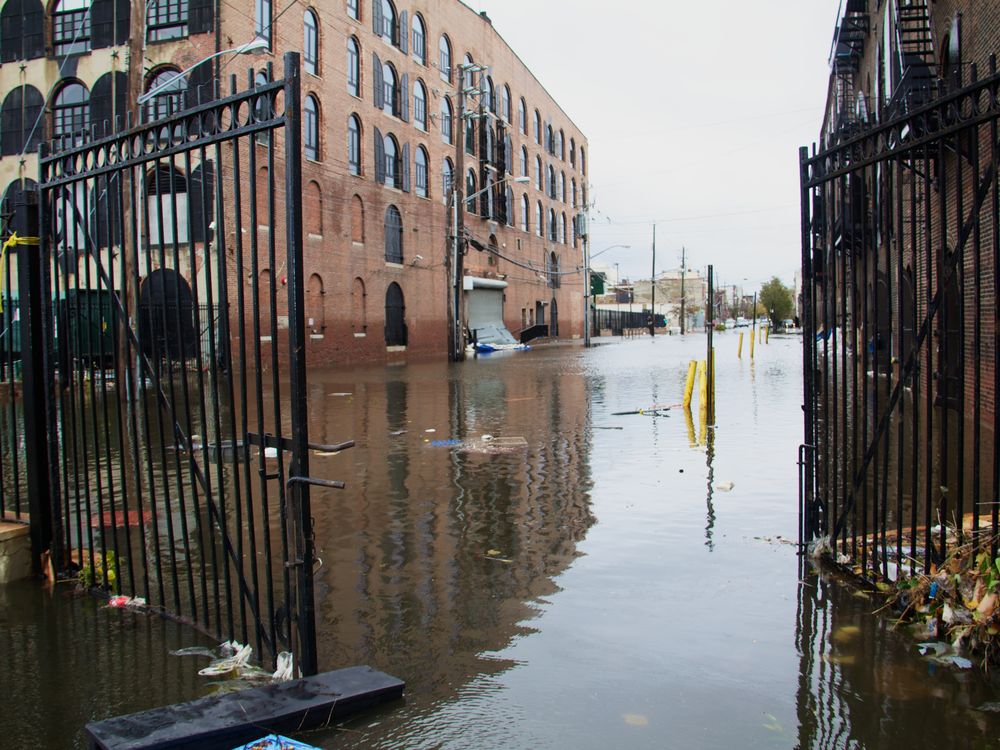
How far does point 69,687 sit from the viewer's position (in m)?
4.01

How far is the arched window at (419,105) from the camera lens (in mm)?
44094

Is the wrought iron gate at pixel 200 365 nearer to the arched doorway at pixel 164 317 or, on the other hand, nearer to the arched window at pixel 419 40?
the arched doorway at pixel 164 317

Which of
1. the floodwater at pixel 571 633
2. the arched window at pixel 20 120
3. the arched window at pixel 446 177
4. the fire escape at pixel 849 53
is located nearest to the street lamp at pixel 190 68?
the floodwater at pixel 571 633

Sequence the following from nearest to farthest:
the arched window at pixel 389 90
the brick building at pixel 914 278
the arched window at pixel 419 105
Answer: the brick building at pixel 914 278, the arched window at pixel 389 90, the arched window at pixel 419 105

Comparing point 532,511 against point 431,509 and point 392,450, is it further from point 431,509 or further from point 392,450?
point 392,450

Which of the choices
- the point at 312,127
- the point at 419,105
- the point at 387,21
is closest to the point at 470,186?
the point at 419,105

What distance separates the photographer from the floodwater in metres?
3.62

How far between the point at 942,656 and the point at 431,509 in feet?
14.9

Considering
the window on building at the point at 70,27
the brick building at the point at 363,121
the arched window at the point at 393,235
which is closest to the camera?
the brick building at the point at 363,121

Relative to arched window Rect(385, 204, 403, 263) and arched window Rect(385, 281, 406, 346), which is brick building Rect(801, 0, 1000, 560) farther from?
arched window Rect(385, 281, 406, 346)

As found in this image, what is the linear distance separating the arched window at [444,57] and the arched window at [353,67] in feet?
30.3

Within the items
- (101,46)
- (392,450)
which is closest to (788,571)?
(392,450)

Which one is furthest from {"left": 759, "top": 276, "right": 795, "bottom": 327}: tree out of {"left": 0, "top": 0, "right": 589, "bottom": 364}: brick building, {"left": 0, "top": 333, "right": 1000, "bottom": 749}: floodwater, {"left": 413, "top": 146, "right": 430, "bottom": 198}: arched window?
{"left": 0, "top": 333, "right": 1000, "bottom": 749}: floodwater

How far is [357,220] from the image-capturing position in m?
38.8
